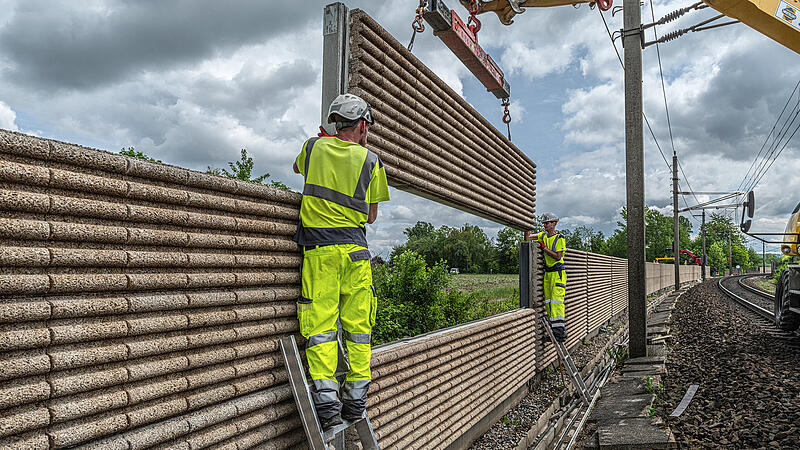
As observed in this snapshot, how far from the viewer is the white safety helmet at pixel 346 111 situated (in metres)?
3.25

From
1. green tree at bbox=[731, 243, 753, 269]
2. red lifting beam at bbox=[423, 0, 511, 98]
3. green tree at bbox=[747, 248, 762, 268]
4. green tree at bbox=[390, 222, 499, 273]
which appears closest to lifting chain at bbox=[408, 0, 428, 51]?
red lifting beam at bbox=[423, 0, 511, 98]

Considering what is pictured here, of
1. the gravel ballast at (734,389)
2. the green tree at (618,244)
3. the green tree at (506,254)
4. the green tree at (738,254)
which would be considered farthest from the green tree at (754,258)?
the gravel ballast at (734,389)

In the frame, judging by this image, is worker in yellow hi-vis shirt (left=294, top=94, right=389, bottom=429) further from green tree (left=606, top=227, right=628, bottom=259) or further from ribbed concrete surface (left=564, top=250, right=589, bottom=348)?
green tree (left=606, top=227, right=628, bottom=259)

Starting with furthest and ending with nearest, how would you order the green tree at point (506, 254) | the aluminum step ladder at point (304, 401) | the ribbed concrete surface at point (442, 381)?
1. the green tree at point (506, 254)
2. the ribbed concrete surface at point (442, 381)
3. the aluminum step ladder at point (304, 401)

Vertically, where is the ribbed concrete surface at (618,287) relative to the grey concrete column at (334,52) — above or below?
below

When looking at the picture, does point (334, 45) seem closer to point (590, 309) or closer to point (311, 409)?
point (311, 409)

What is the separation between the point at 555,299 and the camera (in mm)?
8391

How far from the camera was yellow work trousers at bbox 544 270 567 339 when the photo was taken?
8.34 meters

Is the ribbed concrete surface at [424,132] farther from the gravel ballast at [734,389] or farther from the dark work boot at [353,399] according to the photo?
the gravel ballast at [734,389]

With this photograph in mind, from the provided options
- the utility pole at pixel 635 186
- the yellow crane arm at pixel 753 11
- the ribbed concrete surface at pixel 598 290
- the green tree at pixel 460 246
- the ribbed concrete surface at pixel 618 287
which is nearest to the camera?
the yellow crane arm at pixel 753 11

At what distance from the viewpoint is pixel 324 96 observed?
373cm

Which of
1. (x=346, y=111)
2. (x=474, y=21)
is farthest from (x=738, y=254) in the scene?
(x=346, y=111)

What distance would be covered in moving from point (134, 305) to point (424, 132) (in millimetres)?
3275

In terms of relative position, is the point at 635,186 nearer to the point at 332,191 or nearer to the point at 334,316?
the point at 332,191
